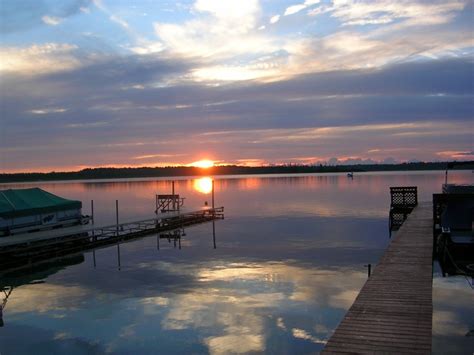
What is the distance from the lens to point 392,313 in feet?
35.1

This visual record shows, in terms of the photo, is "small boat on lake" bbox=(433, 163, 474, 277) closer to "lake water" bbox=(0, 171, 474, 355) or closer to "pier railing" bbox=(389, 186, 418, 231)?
"lake water" bbox=(0, 171, 474, 355)

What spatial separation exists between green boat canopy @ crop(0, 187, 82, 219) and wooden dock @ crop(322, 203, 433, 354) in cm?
2625

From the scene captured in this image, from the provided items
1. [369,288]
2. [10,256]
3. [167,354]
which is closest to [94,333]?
[167,354]

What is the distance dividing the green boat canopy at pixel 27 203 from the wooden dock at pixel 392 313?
26255mm

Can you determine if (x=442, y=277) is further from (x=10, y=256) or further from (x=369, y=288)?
(x=10, y=256)

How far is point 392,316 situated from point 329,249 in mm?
18360

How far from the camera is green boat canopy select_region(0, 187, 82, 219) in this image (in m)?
32.5

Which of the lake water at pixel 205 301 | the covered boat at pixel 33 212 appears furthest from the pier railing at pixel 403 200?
the covered boat at pixel 33 212

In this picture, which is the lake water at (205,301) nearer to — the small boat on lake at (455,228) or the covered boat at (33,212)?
the small boat on lake at (455,228)

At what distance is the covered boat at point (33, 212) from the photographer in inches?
1266

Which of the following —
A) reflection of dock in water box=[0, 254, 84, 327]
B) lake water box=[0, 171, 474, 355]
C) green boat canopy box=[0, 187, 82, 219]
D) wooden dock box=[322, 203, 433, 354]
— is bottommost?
reflection of dock in water box=[0, 254, 84, 327]

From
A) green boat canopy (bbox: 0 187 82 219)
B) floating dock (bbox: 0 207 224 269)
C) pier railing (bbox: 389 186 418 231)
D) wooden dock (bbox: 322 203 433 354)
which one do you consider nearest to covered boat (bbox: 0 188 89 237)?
green boat canopy (bbox: 0 187 82 219)

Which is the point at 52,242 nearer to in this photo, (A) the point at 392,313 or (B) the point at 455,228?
(B) the point at 455,228

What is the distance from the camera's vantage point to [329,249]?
2869 centimetres
